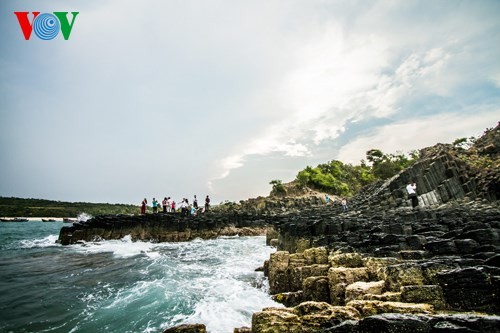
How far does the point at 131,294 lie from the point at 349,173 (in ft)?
207

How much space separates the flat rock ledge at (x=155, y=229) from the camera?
21266mm

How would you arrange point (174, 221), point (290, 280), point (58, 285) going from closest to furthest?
point (290, 280), point (58, 285), point (174, 221)

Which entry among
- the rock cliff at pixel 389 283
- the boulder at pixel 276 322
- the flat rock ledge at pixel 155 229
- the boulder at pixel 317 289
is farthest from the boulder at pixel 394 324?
the flat rock ledge at pixel 155 229

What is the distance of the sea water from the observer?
582 cm

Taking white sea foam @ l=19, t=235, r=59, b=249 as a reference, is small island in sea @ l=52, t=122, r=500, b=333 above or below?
above

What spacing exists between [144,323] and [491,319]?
6.11 m

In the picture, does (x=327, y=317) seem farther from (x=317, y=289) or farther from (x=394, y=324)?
(x=317, y=289)

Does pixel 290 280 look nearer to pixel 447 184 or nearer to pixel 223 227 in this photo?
A: pixel 223 227

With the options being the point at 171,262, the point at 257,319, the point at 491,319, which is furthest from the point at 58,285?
the point at 491,319

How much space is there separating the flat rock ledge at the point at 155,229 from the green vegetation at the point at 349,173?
28.3m

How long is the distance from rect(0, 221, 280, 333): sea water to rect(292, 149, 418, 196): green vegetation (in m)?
39.7

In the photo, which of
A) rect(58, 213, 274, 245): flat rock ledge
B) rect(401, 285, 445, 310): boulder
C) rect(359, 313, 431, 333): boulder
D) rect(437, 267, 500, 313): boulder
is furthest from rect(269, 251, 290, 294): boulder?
rect(58, 213, 274, 245): flat rock ledge

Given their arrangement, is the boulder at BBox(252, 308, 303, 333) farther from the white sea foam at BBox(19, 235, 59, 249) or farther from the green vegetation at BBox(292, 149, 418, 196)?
the green vegetation at BBox(292, 149, 418, 196)

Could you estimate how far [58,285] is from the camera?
891cm
